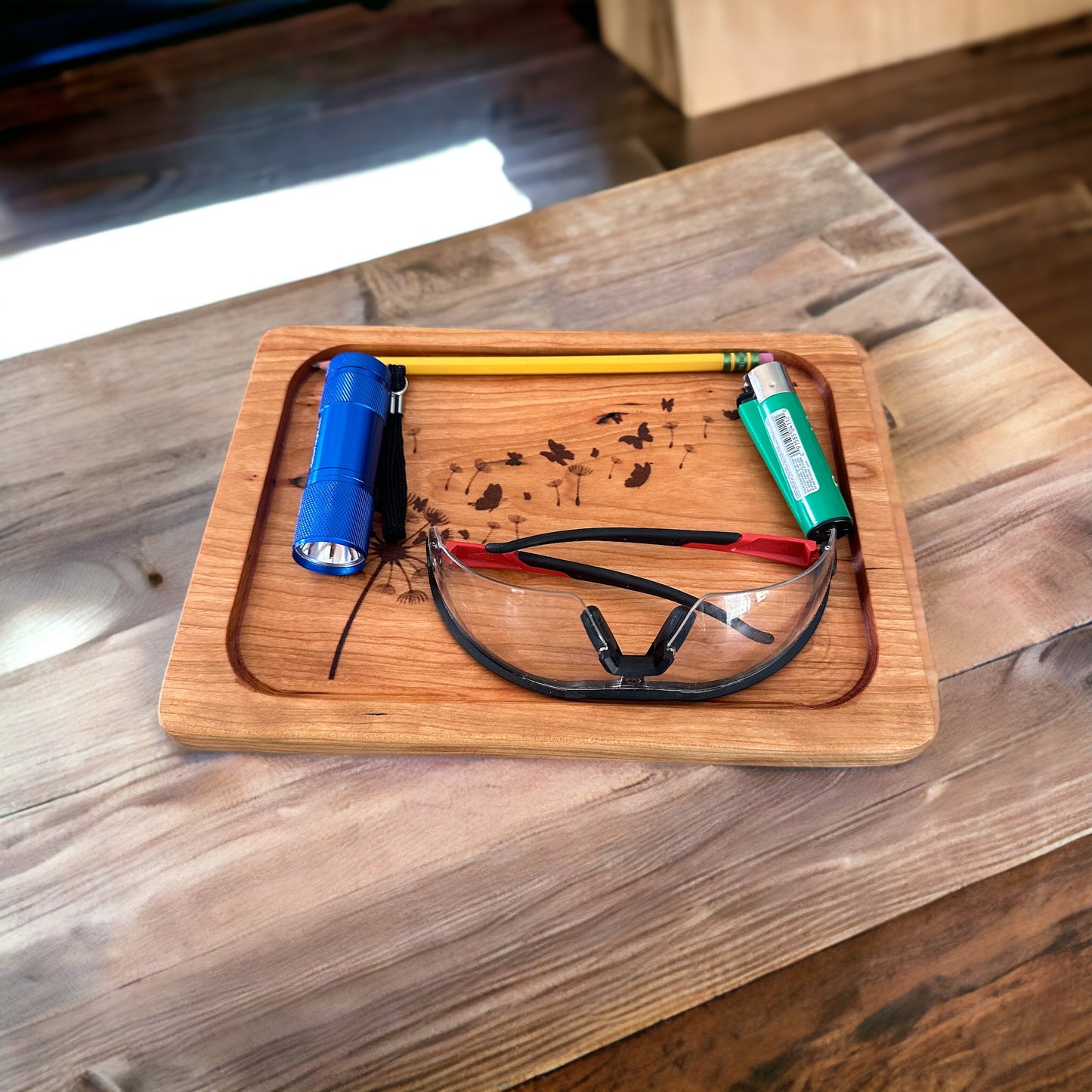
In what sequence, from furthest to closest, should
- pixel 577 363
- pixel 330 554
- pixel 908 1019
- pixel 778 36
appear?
pixel 778 36, pixel 577 363, pixel 330 554, pixel 908 1019

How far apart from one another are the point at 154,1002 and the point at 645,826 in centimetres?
28

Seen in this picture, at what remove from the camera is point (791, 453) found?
651mm

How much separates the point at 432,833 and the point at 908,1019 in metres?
0.28

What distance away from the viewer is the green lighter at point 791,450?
0.63m

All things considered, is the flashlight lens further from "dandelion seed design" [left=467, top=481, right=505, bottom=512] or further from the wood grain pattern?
the wood grain pattern

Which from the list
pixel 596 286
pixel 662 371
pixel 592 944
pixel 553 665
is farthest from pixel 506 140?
pixel 592 944

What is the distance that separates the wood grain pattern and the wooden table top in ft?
0.06

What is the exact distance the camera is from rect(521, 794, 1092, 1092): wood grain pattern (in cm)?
51

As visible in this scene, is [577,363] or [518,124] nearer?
[577,363]

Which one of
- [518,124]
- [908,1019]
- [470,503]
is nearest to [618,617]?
[470,503]

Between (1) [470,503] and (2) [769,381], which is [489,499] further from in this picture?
(2) [769,381]

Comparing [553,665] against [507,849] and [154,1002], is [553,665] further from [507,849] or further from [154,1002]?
[154,1002]

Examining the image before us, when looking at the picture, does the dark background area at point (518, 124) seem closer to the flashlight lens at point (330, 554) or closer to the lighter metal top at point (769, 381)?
the lighter metal top at point (769, 381)

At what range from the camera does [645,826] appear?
1.83 ft
